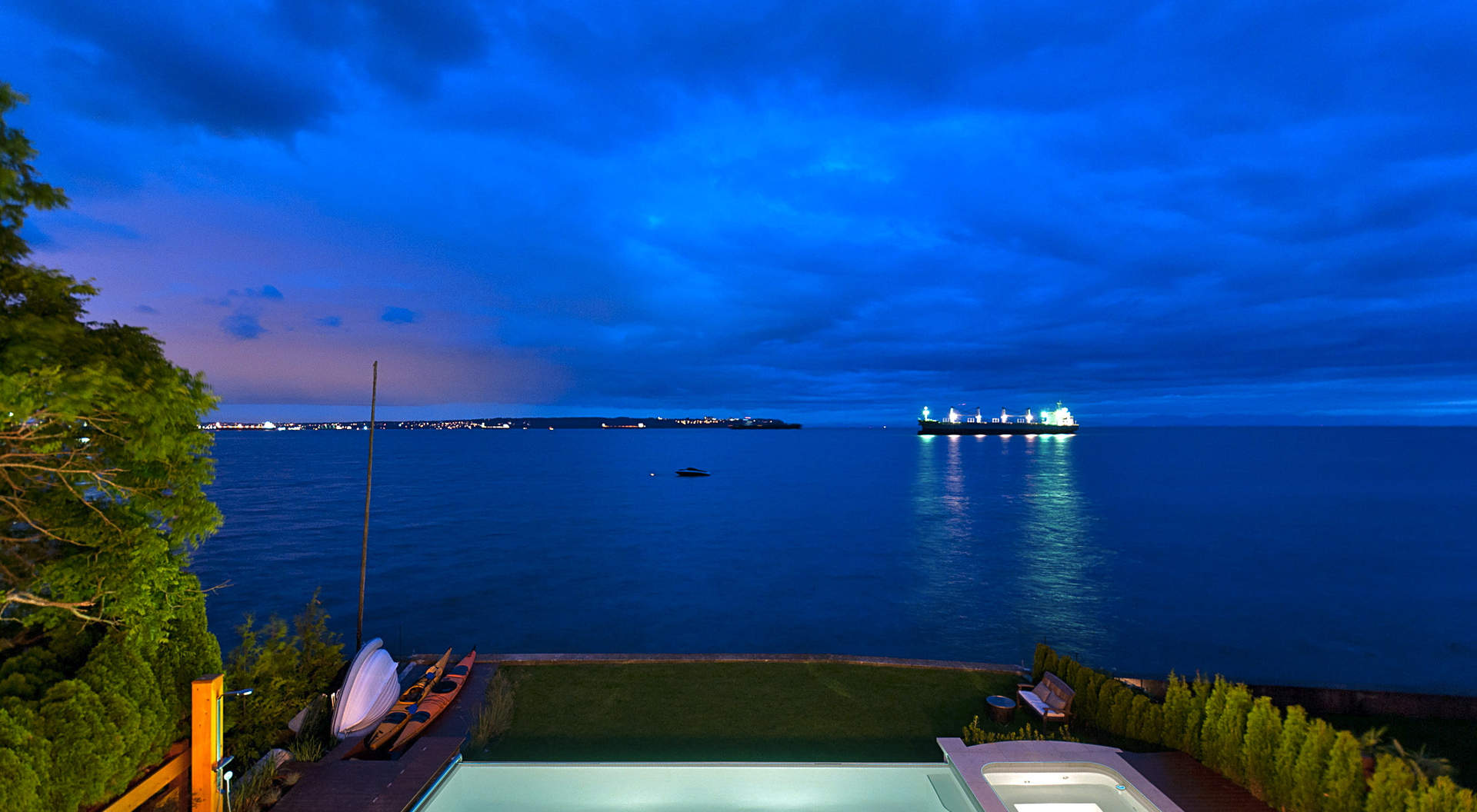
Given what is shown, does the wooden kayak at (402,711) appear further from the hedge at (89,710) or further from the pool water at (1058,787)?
the pool water at (1058,787)

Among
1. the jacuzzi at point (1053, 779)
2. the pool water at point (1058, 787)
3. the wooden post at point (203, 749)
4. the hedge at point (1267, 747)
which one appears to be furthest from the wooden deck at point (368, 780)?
the hedge at point (1267, 747)

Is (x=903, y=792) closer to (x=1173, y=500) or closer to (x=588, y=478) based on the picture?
(x=1173, y=500)

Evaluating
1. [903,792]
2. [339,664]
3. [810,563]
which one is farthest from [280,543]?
[903,792]

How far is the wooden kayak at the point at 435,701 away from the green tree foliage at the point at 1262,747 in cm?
1177

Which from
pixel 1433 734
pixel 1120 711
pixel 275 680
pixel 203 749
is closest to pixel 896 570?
pixel 1433 734

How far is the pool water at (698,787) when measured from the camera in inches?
340

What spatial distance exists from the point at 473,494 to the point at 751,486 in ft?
94.6

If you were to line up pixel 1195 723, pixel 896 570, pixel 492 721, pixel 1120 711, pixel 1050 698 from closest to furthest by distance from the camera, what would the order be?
1. pixel 1195 723
2. pixel 1120 711
3. pixel 492 721
4. pixel 1050 698
5. pixel 896 570

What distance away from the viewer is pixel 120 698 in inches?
252

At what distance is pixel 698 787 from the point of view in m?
8.67

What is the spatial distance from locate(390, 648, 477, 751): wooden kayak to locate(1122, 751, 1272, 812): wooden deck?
10465 mm

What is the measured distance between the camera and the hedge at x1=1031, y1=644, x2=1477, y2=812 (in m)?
6.60

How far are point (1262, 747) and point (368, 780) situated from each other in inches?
452

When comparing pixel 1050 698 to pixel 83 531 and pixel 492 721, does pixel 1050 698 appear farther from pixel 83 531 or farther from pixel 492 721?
pixel 83 531
